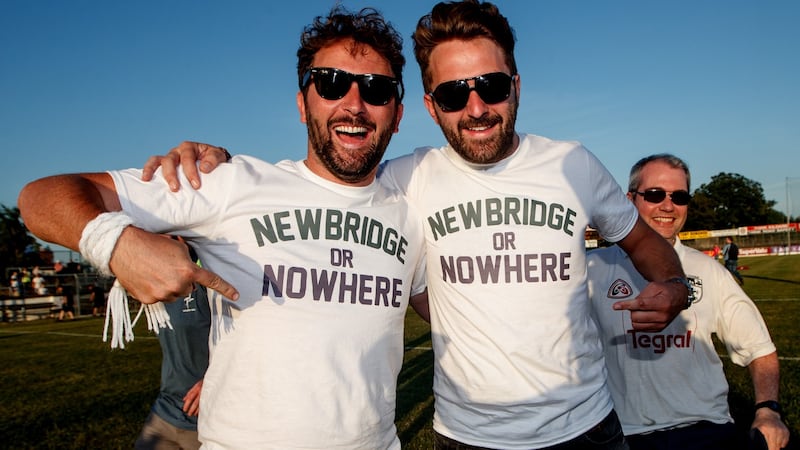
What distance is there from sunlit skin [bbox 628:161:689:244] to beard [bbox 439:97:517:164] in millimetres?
1561

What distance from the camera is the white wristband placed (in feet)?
5.43

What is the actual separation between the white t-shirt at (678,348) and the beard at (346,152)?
203 centimetres

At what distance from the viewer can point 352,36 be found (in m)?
2.89

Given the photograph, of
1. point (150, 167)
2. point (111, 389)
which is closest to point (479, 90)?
point (150, 167)

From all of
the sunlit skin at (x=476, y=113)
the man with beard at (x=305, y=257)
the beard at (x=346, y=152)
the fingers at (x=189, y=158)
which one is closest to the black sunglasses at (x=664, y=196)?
the sunlit skin at (x=476, y=113)

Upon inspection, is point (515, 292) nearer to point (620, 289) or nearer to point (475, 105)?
point (475, 105)

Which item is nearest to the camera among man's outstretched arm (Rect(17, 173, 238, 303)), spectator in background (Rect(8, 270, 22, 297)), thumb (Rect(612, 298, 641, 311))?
man's outstretched arm (Rect(17, 173, 238, 303))

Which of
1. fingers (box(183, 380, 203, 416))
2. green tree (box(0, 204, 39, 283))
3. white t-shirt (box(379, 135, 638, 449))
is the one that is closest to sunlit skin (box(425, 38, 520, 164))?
white t-shirt (box(379, 135, 638, 449))

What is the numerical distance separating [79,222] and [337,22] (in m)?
1.73

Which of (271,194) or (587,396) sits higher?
(271,194)

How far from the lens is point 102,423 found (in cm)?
755

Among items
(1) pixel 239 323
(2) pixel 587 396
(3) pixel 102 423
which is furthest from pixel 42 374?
(2) pixel 587 396

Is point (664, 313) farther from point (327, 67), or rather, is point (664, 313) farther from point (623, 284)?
point (327, 67)

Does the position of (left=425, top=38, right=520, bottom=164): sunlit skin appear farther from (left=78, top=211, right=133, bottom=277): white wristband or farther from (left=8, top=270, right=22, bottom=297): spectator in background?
(left=8, top=270, right=22, bottom=297): spectator in background
